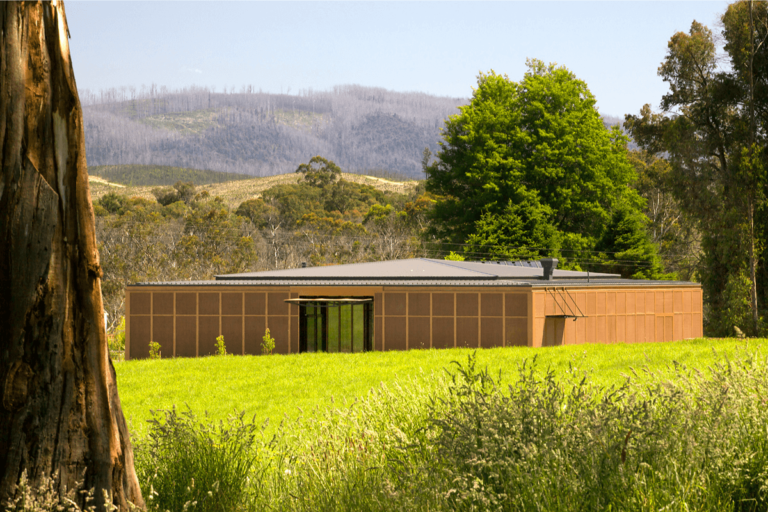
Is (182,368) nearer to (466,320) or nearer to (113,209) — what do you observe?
(466,320)

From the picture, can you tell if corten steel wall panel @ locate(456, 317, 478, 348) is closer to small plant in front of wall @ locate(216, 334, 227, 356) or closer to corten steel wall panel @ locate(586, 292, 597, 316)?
corten steel wall panel @ locate(586, 292, 597, 316)

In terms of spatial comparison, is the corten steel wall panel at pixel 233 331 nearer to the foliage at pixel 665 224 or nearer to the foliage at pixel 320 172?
the foliage at pixel 665 224

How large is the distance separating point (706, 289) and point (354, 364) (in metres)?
19.4

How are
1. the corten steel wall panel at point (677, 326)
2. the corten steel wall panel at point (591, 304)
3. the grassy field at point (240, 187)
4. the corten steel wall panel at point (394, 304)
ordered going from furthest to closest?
the grassy field at point (240, 187) < the corten steel wall panel at point (677, 326) < the corten steel wall panel at point (591, 304) < the corten steel wall panel at point (394, 304)

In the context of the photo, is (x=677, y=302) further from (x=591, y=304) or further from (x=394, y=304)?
(x=394, y=304)

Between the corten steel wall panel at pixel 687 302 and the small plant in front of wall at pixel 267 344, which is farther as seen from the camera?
the corten steel wall panel at pixel 687 302

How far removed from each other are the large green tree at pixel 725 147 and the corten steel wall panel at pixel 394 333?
13.9 meters

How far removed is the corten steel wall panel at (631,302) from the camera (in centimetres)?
2578

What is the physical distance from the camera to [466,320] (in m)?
Answer: 24.2

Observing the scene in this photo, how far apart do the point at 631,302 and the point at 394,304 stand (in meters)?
9.54

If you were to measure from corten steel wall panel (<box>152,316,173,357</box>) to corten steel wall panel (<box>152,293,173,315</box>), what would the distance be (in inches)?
9.2

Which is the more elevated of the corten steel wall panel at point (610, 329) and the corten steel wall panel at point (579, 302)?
the corten steel wall panel at point (579, 302)

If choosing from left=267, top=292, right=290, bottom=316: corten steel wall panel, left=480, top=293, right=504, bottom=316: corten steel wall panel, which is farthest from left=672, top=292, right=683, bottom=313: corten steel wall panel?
left=267, top=292, right=290, bottom=316: corten steel wall panel

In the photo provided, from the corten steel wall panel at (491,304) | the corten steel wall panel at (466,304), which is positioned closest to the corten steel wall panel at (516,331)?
the corten steel wall panel at (491,304)
